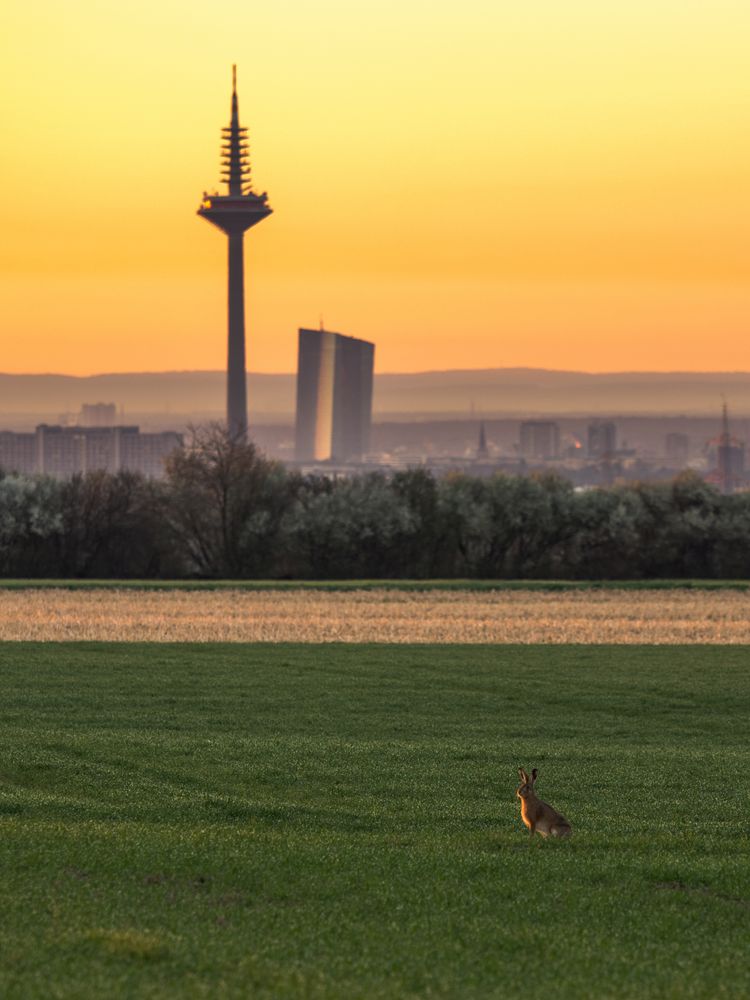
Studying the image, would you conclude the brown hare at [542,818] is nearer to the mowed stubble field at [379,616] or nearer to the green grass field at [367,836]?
the green grass field at [367,836]

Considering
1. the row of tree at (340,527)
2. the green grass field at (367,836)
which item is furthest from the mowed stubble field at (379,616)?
the row of tree at (340,527)

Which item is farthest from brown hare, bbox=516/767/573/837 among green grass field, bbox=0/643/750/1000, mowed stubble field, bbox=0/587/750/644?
mowed stubble field, bbox=0/587/750/644

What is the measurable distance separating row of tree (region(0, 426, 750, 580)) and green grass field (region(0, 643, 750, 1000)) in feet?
150

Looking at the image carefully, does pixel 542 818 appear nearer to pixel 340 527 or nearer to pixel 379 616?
pixel 379 616

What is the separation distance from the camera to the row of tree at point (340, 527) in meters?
77.6

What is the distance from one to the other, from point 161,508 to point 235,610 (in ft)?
94.4

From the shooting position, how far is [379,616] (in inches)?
1912

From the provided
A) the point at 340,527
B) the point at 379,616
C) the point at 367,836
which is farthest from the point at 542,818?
the point at 340,527

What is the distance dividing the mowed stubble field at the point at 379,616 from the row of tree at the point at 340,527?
16735 mm

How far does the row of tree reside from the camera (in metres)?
77.6

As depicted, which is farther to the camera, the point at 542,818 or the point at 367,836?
the point at 367,836

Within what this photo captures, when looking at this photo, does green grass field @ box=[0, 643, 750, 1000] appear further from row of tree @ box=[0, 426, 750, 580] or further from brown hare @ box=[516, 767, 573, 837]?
row of tree @ box=[0, 426, 750, 580]

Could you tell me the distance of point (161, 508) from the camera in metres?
78.4

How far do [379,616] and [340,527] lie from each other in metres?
30.2
